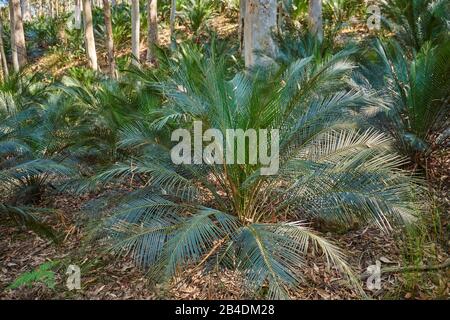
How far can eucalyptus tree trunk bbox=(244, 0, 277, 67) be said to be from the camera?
18.0 feet

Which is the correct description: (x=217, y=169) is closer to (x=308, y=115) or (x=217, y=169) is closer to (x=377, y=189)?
(x=308, y=115)

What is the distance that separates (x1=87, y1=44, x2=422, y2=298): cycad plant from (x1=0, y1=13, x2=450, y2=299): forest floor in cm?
14

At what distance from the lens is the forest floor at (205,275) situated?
10.3 ft

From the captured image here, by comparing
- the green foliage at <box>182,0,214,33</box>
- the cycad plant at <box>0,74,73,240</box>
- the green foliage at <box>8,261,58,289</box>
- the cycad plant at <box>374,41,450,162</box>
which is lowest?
the green foliage at <box>8,261,58,289</box>

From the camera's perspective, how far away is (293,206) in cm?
368

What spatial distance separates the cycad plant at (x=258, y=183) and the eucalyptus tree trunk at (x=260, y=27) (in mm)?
1647

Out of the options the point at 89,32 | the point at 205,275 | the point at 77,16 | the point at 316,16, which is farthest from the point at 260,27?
the point at 77,16

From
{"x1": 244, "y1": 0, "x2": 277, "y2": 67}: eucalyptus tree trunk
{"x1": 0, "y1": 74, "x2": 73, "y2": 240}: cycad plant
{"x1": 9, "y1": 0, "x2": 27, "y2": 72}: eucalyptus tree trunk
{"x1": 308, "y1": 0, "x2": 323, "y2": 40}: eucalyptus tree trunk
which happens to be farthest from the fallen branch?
{"x1": 9, "y1": 0, "x2": 27, "y2": 72}: eucalyptus tree trunk

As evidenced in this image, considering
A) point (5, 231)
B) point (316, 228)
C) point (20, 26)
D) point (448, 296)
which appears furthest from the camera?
point (20, 26)

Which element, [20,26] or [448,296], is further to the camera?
[20,26]

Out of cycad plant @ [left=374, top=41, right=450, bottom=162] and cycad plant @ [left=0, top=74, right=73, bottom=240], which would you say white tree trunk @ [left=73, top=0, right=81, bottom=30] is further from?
cycad plant @ [left=374, top=41, right=450, bottom=162]

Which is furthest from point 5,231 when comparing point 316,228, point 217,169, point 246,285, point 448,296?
point 448,296

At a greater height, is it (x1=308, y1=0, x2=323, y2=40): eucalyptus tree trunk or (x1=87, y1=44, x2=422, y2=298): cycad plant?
(x1=308, y1=0, x2=323, y2=40): eucalyptus tree trunk
